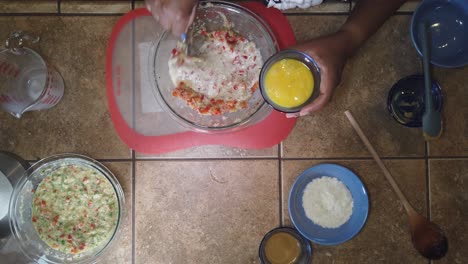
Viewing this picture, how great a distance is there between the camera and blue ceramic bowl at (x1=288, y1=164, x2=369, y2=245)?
117 cm

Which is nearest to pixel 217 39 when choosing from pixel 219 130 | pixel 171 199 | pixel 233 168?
pixel 219 130

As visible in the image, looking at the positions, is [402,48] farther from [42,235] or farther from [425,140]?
[42,235]

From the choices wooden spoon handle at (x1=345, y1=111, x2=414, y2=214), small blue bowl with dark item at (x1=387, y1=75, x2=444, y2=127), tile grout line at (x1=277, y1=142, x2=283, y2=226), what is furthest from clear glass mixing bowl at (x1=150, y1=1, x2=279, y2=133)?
small blue bowl with dark item at (x1=387, y1=75, x2=444, y2=127)

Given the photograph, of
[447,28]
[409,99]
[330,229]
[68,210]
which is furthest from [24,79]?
[447,28]

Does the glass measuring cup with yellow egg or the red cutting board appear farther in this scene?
the red cutting board

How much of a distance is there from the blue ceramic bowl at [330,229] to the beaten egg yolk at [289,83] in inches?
9.4

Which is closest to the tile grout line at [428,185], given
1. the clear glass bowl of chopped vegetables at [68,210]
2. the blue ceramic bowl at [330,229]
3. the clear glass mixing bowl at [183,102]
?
the blue ceramic bowl at [330,229]

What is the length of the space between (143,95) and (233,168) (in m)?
0.33

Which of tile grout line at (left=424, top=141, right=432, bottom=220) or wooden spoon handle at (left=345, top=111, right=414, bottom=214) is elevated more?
wooden spoon handle at (left=345, top=111, right=414, bottom=214)

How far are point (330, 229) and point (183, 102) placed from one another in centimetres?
54

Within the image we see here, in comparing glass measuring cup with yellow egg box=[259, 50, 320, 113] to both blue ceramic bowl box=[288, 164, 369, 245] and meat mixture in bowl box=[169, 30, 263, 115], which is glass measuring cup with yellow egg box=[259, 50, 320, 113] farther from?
blue ceramic bowl box=[288, 164, 369, 245]

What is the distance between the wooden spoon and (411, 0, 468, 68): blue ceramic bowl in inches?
11.7

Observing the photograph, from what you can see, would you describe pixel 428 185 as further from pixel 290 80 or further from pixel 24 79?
pixel 24 79

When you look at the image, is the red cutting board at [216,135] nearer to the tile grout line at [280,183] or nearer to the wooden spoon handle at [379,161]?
the tile grout line at [280,183]
